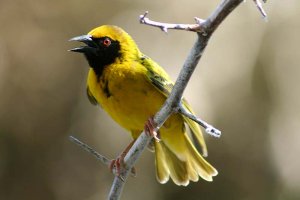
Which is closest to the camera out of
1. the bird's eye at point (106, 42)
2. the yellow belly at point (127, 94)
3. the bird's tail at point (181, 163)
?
the yellow belly at point (127, 94)

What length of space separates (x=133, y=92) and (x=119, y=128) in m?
3.12

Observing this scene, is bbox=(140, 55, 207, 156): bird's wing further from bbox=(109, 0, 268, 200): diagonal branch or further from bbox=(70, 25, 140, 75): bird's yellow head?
bbox=(109, 0, 268, 200): diagonal branch

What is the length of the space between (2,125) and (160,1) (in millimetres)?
2458

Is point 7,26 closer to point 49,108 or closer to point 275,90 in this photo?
point 49,108

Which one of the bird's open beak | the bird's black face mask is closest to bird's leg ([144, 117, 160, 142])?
the bird's black face mask

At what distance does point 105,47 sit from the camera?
14.8 feet

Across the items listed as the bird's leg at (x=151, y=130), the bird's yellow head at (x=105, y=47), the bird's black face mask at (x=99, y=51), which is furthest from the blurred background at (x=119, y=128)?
the bird's leg at (x=151, y=130)

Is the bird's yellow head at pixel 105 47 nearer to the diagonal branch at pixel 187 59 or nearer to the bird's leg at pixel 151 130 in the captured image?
the bird's leg at pixel 151 130

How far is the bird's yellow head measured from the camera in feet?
14.5

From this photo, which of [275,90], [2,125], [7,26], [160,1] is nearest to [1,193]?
[2,125]

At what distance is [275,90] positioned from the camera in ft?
25.1

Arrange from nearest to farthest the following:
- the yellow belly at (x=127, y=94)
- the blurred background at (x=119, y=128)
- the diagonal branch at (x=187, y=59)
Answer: the diagonal branch at (x=187, y=59) < the yellow belly at (x=127, y=94) < the blurred background at (x=119, y=128)

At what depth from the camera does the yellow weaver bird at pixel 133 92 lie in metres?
4.27

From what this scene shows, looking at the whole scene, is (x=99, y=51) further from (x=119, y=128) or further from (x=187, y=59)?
(x=119, y=128)
